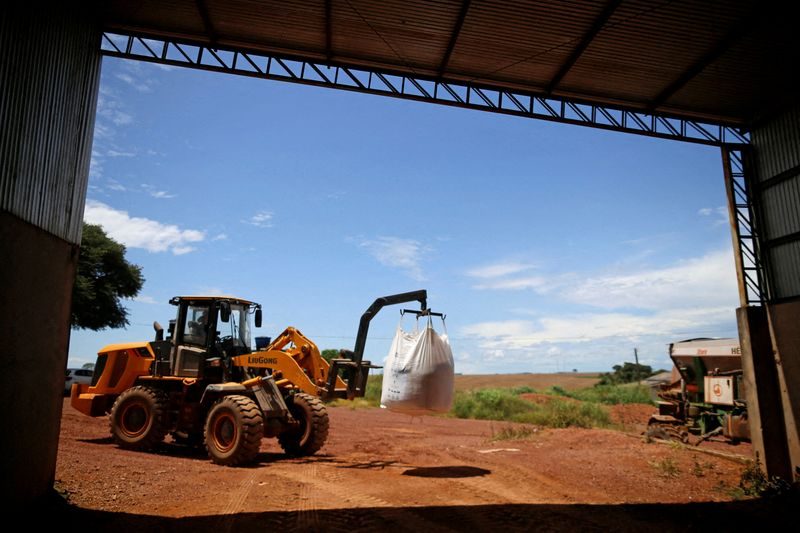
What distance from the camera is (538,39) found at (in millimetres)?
9320

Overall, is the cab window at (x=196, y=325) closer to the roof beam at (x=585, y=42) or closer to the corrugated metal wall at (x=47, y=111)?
the corrugated metal wall at (x=47, y=111)

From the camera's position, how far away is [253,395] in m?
10.8

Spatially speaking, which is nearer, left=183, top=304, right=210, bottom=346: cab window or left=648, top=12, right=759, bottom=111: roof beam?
left=648, top=12, right=759, bottom=111: roof beam

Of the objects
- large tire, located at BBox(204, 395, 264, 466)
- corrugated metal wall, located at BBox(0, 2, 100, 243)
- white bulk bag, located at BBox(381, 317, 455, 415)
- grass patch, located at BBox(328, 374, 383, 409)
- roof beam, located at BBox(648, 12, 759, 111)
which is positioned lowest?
grass patch, located at BBox(328, 374, 383, 409)

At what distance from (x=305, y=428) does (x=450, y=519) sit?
521 centimetres

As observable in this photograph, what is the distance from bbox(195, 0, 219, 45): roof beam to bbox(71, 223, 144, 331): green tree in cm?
2354

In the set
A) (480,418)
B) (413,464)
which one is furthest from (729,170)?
(480,418)

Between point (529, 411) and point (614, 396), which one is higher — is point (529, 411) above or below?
below

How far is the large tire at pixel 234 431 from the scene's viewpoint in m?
9.54

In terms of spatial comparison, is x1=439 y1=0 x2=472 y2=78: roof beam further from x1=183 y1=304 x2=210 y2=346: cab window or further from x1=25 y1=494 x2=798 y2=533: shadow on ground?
x1=25 y1=494 x2=798 y2=533: shadow on ground

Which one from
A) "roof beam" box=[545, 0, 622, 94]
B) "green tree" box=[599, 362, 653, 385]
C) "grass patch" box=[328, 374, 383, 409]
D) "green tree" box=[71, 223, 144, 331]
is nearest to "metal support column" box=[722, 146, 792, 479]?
"roof beam" box=[545, 0, 622, 94]

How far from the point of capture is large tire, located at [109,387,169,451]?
11.2 m

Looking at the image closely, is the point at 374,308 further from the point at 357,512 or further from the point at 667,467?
the point at 667,467

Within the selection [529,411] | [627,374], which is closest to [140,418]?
[529,411]
